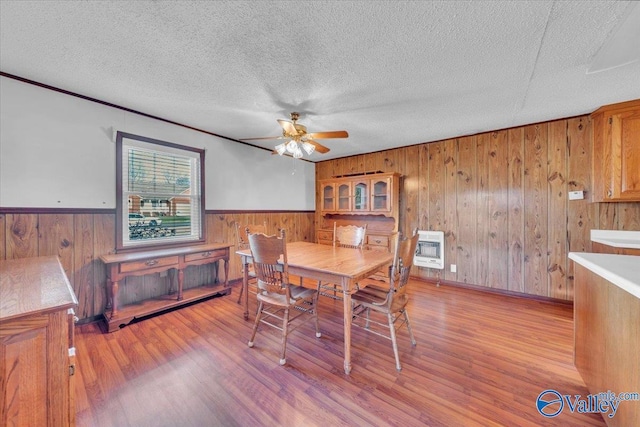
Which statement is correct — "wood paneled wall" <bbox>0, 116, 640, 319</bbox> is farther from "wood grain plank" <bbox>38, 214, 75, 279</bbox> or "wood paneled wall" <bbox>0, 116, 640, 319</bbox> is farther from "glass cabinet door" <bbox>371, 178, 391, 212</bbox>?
"glass cabinet door" <bbox>371, 178, 391, 212</bbox>

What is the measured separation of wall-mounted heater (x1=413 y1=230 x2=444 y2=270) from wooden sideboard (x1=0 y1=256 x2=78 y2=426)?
3796mm

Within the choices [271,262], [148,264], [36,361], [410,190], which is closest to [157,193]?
[148,264]

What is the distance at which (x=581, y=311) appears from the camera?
1.62 metres

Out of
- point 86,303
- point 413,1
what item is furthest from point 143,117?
point 413,1

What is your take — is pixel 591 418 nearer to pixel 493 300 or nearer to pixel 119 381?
pixel 493 300

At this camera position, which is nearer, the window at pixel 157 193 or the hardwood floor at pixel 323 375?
the hardwood floor at pixel 323 375

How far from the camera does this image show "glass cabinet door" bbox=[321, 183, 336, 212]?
473cm

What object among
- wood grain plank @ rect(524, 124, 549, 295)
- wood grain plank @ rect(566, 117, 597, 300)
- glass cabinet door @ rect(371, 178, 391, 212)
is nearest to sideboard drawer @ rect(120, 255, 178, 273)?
glass cabinet door @ rect(371, 178, 391, 212)

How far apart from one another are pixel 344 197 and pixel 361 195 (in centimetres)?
35

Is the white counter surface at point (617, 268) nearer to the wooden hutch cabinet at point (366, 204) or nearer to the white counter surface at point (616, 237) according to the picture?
the white counter surface at point (616, 237)

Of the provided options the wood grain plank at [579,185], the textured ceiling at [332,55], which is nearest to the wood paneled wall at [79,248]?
the textured ceiling at [332,55]

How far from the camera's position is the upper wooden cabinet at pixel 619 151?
241 centimetres

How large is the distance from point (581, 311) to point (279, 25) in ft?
8.83

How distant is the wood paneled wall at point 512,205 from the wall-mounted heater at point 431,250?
129 millimetres
